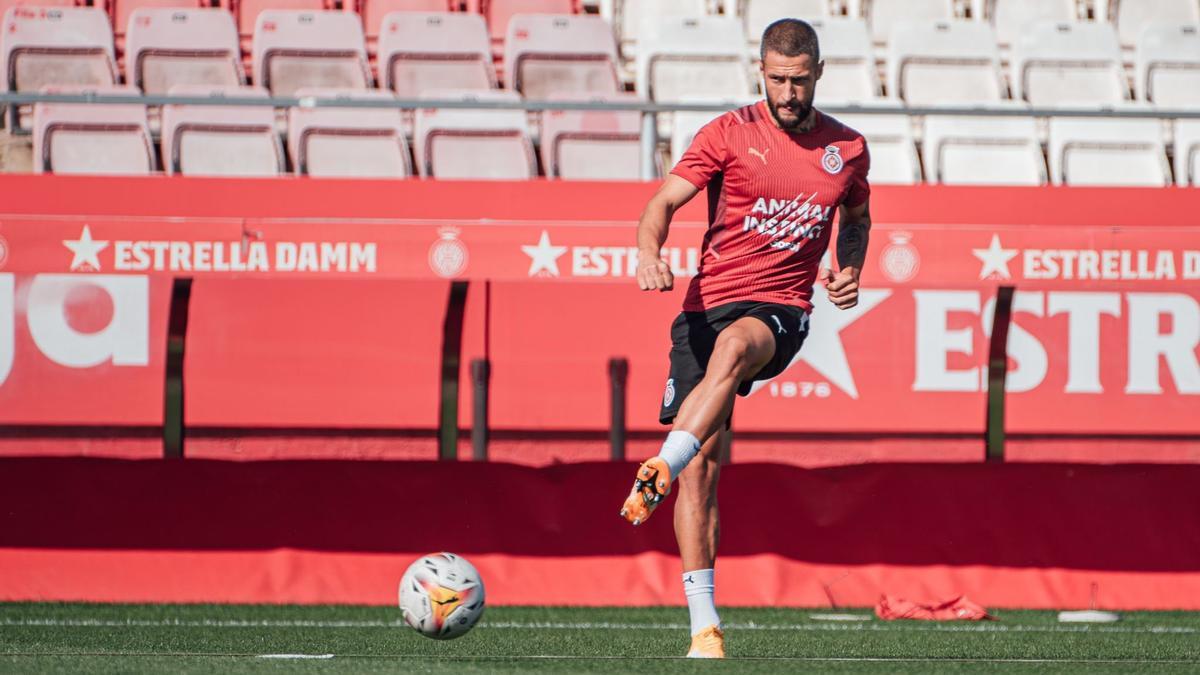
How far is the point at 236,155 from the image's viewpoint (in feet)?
29.9

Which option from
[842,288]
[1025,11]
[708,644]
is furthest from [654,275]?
[1025,11]

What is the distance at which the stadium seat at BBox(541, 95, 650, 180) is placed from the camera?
8805mm

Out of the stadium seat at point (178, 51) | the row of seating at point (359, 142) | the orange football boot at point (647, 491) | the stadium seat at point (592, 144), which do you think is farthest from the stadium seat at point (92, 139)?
the orange football boot at point (647, 491)

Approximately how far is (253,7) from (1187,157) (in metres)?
6.23

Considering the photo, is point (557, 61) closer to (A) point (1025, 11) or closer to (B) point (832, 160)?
(A) point (1025, 11)

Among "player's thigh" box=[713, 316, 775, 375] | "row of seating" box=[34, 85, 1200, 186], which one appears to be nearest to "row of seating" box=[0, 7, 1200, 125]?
"row of seating" box=[34, 85, 1200, 186]

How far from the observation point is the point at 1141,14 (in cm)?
1186

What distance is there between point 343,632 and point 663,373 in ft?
8.72

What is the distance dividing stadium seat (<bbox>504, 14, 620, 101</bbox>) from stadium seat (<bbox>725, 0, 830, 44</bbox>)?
1428mm

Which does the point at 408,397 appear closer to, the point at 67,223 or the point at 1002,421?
the point at 67,223

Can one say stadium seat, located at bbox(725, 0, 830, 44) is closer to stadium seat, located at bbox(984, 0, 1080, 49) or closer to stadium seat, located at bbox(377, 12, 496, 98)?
stadium seat, located at bbox(984, 0, 1080, 49)

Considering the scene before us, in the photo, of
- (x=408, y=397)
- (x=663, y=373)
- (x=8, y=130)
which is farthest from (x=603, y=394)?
(x=8, y=130)

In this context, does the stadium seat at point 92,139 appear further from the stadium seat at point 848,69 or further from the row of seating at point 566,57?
the stadium seat at point 848,69

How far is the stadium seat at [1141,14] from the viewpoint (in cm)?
1182
